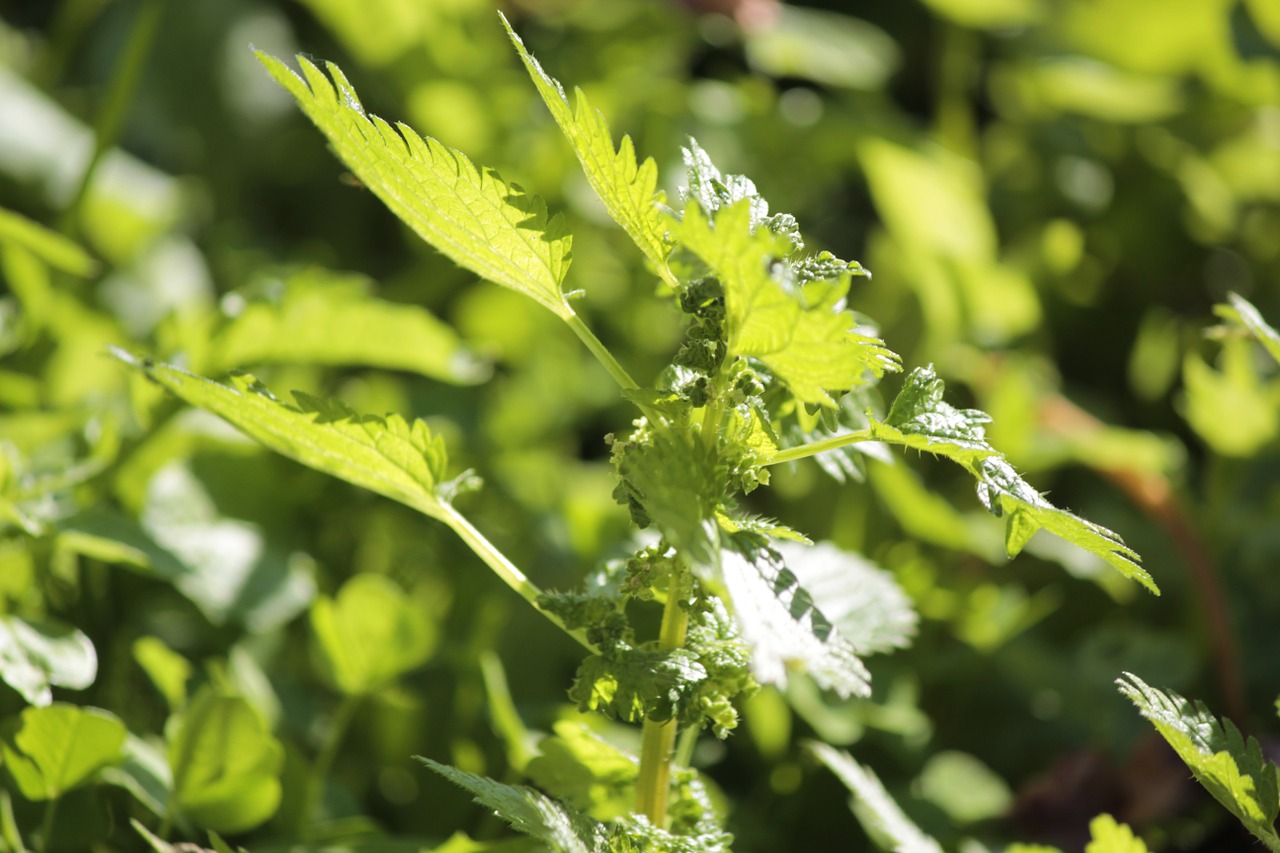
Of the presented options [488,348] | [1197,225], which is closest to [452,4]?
[488,348]

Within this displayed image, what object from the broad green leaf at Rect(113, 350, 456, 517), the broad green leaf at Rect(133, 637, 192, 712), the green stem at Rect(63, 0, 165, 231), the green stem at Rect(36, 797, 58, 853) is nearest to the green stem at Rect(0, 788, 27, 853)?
the green stem at Rect(36, 797, 58, 853)

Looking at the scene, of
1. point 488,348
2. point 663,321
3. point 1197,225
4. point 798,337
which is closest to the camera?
point 798,337

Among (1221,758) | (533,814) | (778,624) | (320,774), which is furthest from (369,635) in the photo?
(1221,758)

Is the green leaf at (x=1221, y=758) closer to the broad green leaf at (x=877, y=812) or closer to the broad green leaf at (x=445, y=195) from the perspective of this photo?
the broad green leaf at (x=877, y=812)

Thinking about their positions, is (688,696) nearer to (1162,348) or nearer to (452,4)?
(1162,348)

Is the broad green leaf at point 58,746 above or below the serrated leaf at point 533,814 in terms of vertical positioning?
below

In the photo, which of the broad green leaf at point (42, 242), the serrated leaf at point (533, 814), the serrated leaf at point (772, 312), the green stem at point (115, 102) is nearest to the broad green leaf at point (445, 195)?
the serrated leaf at point (772, 312)
